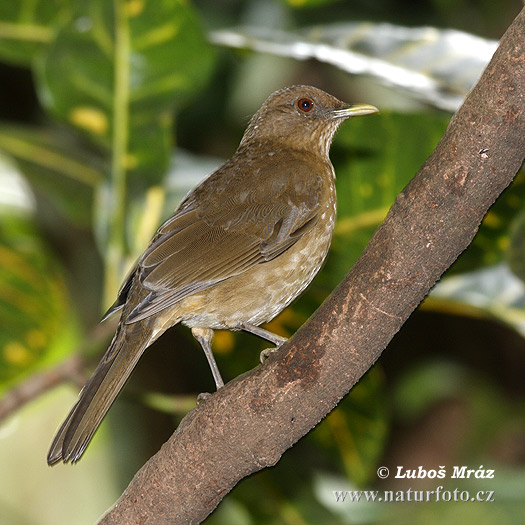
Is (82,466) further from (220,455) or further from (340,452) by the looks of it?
(220,455)

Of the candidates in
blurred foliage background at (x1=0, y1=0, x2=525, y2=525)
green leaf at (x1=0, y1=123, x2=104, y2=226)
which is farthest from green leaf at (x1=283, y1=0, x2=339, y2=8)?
green leaf at (x1=0, y1=123, x2=104, y2=226)

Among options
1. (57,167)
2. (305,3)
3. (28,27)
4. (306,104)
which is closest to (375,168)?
(306,104)

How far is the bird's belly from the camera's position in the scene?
329 centimetres

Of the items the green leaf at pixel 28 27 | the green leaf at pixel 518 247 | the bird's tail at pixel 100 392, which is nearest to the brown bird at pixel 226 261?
the bird's tail at pixel 100 392

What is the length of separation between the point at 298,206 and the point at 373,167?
1.81ft

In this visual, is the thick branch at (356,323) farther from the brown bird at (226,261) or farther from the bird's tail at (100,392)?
the brown bird at (226,261)

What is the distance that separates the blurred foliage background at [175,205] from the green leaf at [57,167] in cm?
1

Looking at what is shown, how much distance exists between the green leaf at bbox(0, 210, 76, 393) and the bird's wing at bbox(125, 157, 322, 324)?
137 cm

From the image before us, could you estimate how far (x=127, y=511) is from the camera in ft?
8.79

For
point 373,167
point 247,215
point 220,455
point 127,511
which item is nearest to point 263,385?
point 220,455

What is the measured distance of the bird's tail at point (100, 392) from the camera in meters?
2.83

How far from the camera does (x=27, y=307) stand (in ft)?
14.9

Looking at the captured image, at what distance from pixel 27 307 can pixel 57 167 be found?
2.58ft

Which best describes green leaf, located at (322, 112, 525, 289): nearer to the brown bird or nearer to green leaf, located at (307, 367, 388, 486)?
the brown bird
